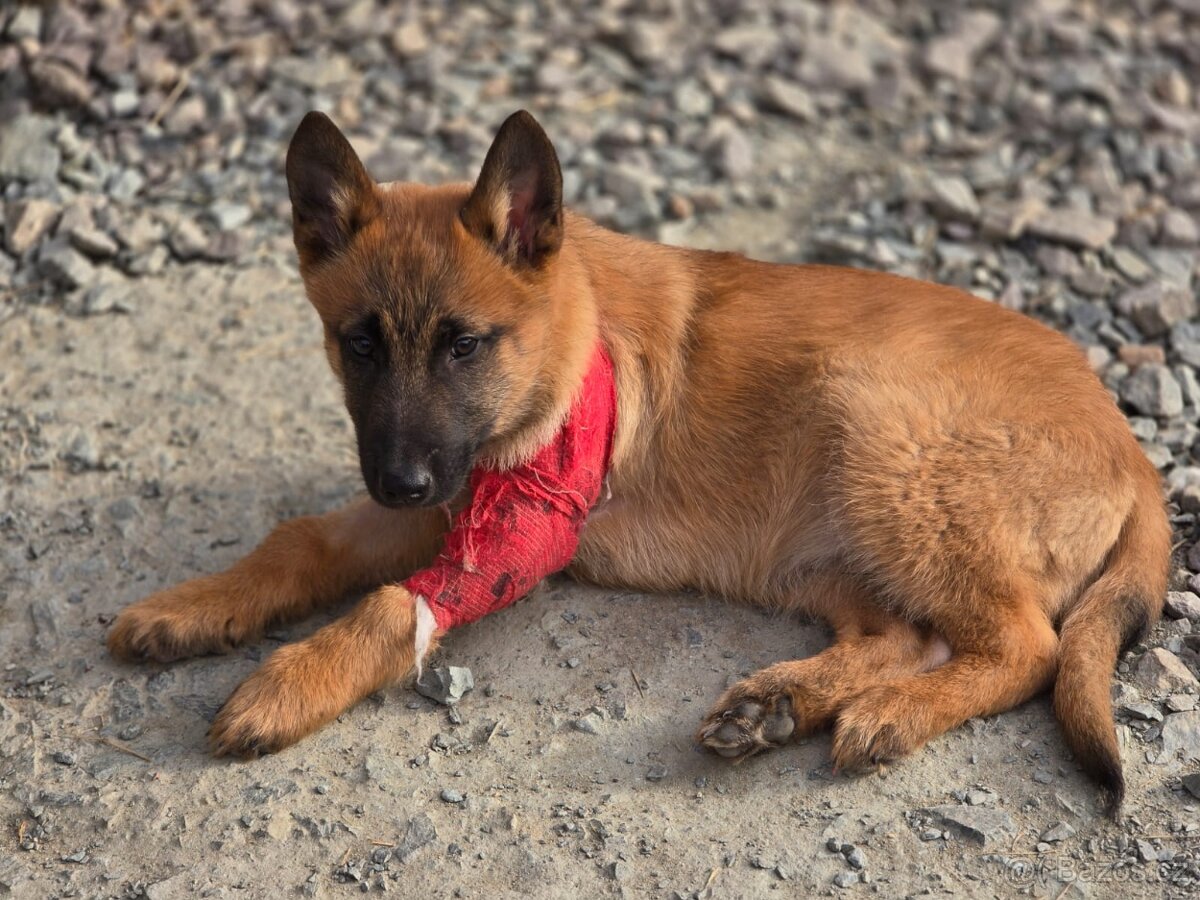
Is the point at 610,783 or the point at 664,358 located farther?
the point at 664,358

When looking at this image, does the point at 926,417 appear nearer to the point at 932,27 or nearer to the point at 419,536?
the point at 419,536

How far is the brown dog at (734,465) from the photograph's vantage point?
4469mm

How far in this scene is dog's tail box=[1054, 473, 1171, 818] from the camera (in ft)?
13.7

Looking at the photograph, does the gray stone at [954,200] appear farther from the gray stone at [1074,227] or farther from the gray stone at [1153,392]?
the gray stone at [1153,392]

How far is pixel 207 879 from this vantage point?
398 cm

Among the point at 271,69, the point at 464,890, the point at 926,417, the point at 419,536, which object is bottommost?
the point at 464,890

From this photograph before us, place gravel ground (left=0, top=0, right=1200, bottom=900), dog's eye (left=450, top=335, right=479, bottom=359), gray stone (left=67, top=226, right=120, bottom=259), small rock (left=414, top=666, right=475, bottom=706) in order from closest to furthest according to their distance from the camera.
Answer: gravel ground (left=0, top=0, right=1200, bottom=900)
dog's eye (left=450, top=335, right=479, bottom=359)
small rock (left=414, top=666, right=475, bottom=706)
gray stone (left=67, top=226, right=120, bottom=259)

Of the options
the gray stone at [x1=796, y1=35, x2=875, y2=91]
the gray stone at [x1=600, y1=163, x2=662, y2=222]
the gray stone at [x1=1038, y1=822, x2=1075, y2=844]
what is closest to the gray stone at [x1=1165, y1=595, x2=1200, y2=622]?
the gray stone at [x1=1038, y1=822, x2=1075, y2=844]

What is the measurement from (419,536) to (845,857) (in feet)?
6.81

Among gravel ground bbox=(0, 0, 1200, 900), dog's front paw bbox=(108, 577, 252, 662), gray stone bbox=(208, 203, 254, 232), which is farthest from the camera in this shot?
gray stone bbox=(208, 203, 254, 232)

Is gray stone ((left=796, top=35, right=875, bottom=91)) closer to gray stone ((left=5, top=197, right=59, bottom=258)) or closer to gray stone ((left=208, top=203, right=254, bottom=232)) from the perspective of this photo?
gray stone ((left=208, top=203, right=254, bottom=232))

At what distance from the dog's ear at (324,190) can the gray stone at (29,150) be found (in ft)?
10.9

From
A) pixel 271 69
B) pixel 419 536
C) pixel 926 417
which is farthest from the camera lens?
pixel 271 69

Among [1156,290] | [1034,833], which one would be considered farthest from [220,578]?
[1156,290]
